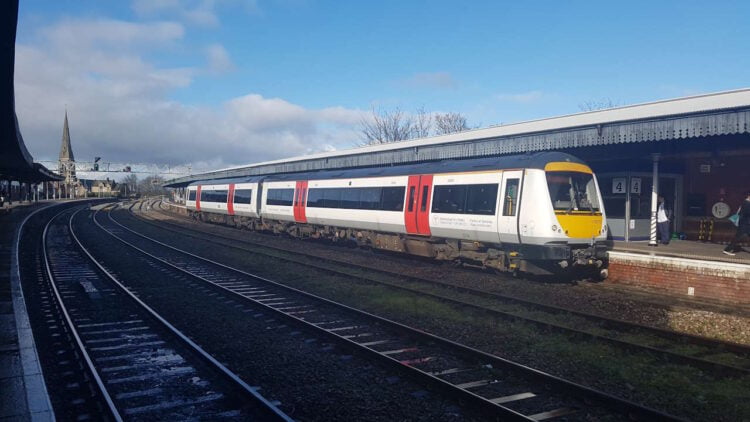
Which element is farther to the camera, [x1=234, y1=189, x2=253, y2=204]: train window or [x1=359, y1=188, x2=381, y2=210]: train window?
[x1=234, y1=189, x2=253, y2=204]: train window

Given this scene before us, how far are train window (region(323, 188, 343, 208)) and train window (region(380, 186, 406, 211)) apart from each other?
308 centimetres

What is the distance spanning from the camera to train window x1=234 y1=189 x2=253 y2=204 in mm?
29184

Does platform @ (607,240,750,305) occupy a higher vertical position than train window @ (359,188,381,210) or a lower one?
lower

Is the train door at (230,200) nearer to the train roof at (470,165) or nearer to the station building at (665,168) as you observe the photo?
the train roof at (470,165)

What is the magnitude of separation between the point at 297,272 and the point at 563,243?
7168mm

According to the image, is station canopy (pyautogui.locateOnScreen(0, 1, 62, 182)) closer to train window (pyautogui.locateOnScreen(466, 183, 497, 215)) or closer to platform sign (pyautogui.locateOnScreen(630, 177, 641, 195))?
train window (pyautogui.locateOnScreen(466, 183, 497, 215))

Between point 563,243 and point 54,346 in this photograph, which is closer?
point 54,346

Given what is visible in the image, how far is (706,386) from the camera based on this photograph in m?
6.06

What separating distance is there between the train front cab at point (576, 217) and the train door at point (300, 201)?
12963mm

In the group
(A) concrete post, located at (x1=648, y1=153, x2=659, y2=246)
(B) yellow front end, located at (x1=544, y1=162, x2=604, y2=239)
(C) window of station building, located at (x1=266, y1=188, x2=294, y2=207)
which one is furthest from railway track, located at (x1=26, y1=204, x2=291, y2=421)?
(C) window of station building, located at (x1=266, y1=188, x2=294, y2=207)

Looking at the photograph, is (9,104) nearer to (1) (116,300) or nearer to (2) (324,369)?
(1) (116,300)

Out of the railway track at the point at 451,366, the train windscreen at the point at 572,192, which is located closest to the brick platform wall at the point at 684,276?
the train windscreen at the point at 572,192

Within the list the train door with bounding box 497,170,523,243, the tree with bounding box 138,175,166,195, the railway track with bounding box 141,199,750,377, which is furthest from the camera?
the tree with bounding box 138,175,166,195

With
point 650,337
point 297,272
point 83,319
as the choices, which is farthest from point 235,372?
point 297,272
